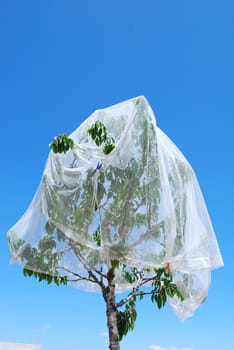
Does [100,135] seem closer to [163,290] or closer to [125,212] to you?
[125,212]

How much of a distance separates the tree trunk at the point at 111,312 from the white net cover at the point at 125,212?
13 cm

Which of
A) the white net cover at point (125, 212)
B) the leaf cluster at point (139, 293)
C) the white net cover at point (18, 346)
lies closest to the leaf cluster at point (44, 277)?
the white net cover at point (125, 212)

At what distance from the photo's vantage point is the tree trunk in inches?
116

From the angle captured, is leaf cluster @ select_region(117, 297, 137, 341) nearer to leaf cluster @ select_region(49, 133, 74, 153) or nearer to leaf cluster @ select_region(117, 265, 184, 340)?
leaf cluster @ select_region(117, 265, 184, 340)

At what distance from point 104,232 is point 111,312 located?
2.74 ft

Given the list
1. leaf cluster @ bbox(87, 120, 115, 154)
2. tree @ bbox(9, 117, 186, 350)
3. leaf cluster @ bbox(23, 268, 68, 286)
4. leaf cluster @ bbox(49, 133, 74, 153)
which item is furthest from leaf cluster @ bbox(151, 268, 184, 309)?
leaf cluster @ bbox(49, 133, 74, 153)

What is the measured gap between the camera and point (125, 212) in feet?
8.40

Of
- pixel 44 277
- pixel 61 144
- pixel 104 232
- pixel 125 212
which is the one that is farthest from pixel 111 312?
pixel 61 144

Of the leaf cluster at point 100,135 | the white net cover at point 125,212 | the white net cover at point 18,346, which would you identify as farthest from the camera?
the white net cover at point 18,346

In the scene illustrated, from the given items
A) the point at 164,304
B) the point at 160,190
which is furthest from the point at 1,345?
the point at 160,190

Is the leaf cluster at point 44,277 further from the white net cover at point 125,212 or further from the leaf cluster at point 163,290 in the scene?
the leaf cluster at point 163,290

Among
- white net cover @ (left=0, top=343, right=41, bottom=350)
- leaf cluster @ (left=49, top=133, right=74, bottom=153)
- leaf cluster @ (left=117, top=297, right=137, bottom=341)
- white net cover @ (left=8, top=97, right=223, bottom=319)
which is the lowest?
leaf cluster @ (left=117, top=297, right=137, bottom=341)

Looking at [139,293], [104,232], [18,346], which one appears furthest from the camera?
[18,346]

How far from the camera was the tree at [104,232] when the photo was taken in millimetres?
2498
